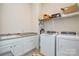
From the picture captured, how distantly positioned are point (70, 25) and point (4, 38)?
636mm

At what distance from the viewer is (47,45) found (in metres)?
1.21

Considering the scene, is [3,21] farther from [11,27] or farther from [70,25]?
[70,25]

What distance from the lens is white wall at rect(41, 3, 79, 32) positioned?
45.1 inches

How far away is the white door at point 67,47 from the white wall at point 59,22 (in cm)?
11

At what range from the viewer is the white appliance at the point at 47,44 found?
1.20m

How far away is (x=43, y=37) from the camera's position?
4.00ft

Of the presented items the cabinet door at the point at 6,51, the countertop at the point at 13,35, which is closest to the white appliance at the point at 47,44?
the countertop at the point at 13,35

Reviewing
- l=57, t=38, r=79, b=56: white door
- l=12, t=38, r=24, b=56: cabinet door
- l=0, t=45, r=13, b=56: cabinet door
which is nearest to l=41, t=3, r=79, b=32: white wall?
l=57, t=38, r=79, b=56: white door

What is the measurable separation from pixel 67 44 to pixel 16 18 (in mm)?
559

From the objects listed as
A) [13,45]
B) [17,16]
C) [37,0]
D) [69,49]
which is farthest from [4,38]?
[69,49]

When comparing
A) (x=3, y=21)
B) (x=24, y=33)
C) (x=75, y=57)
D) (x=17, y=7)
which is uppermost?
(x=17, y=7)

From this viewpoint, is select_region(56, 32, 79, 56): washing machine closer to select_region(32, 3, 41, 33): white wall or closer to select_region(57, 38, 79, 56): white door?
select_region(57, 38, 79, 56): white door

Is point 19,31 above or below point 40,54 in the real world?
above

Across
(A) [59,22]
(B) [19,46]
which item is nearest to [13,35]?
(B) [19,46]
